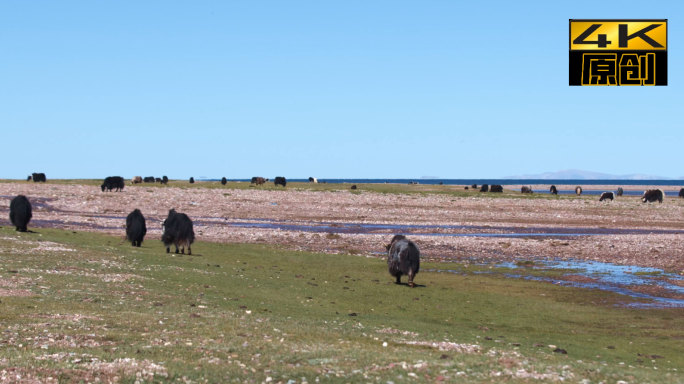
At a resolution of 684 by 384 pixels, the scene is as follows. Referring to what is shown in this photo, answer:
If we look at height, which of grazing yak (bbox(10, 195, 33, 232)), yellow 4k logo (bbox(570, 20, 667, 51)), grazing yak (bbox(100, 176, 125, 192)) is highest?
yellow 4k logo (bbox(570, 20, 667, 51))

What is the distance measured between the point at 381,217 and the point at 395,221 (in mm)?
2681

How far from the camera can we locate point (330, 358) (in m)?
9.22

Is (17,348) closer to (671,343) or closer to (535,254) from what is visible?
(671,343)

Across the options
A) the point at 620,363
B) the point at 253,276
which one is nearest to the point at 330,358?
the point at 620,363

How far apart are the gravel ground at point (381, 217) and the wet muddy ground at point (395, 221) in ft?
0.29

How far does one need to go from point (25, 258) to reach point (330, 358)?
1332cm

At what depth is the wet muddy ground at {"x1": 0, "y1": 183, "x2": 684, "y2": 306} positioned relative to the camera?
103 feet

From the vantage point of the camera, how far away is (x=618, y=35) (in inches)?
775

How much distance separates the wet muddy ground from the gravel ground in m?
0.09

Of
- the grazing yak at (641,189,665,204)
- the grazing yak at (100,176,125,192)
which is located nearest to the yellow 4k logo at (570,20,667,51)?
the grazing yak at (100,176,125,192)

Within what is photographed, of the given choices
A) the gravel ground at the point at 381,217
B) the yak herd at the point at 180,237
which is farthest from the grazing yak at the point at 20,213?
the gravel ground at the point at 381,217

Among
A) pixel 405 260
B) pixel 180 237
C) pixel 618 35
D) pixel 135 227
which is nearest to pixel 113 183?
pixel 135 227

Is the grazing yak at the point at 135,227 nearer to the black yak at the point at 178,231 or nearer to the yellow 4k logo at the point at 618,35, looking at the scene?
the black yak at the point at 178,231

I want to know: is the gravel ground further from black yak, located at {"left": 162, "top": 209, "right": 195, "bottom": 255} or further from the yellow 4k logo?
the yellow 4k logo
